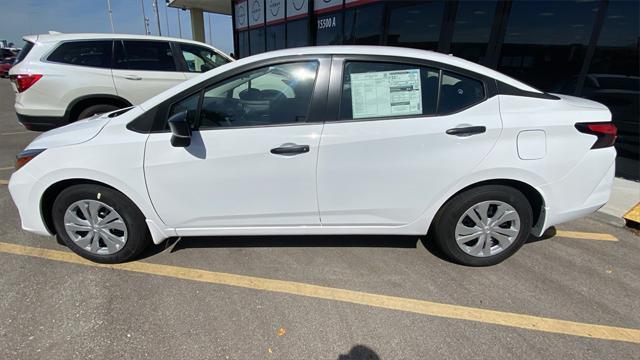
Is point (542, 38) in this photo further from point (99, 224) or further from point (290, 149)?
point (99, 224)

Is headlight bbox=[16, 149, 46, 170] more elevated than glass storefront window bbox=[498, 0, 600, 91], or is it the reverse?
glass storefront window bbox=[498, 0, 600, 91]

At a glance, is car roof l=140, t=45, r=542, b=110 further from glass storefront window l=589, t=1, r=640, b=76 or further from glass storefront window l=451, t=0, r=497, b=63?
glass storefront window l=451, t=0, r=497, b=63

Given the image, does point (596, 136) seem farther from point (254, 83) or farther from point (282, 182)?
point (254, 83)

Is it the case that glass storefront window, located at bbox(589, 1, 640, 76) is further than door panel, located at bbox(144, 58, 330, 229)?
Yes

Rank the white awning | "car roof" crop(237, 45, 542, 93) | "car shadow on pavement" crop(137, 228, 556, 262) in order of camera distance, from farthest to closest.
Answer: the white awning, "car shadow on pavement" crop(137, 228, 556, 262), "car roof" crop(237, 45, 542, 93)

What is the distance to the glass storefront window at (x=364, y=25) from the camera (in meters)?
9.30

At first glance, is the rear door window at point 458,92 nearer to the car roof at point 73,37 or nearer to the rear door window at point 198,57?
the rear door window at point 198,57

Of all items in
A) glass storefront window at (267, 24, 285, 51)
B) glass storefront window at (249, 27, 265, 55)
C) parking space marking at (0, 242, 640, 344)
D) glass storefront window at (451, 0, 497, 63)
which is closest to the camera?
parking space marking at (0, 242, 640, 344)

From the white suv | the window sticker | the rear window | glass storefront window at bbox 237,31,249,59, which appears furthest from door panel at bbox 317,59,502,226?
glass storefront window at bbox 237,31,249,59

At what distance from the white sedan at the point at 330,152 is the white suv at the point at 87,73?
9.96 ft

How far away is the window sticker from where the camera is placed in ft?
8.08

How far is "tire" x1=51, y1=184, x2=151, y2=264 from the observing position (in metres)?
2.56

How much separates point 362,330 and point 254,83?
1.85 metres

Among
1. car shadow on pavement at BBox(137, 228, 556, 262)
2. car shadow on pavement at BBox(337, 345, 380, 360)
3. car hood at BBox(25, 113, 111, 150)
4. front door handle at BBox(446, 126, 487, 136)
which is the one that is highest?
front door handle at BBox(446, 126, 487, 136)
